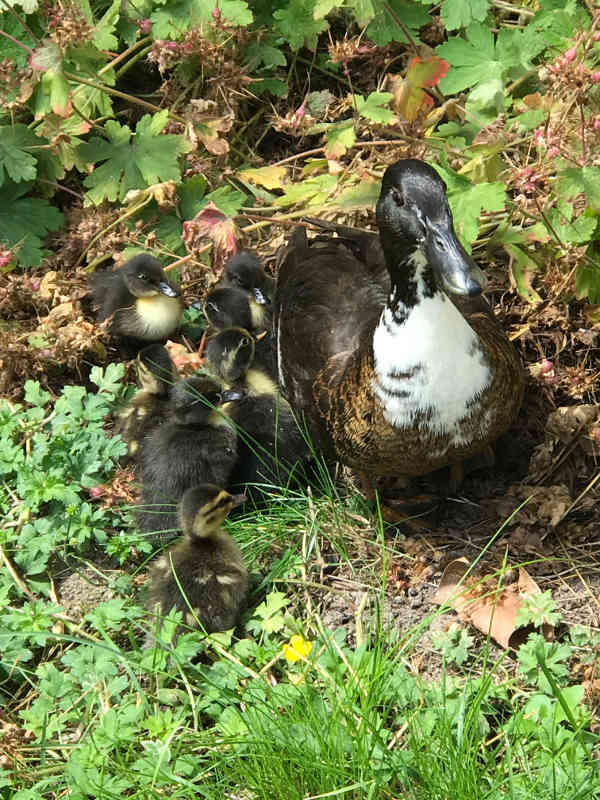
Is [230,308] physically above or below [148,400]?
above

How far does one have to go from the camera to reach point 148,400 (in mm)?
3676

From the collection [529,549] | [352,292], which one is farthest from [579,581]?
[352,292]

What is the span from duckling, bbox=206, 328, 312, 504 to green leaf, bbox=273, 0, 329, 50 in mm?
1418

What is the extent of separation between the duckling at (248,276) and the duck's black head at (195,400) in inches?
22.4

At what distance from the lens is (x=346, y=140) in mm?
3895

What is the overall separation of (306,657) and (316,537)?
58cm

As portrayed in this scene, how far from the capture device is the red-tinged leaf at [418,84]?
3.57 meters

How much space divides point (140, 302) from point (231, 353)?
0.52 metres

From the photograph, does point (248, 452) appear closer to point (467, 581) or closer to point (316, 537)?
point (316, 537)

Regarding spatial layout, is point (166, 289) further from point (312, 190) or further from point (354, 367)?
point (354, 367)

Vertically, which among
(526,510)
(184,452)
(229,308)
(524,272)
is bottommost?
(526,510)

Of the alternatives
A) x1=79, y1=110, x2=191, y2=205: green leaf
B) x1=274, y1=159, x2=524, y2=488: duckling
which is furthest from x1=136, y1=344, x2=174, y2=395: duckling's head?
x1=79, y1=110, x2=191, y2=205: green leaf

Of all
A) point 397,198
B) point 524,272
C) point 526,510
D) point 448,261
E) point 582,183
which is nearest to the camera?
point 448,261

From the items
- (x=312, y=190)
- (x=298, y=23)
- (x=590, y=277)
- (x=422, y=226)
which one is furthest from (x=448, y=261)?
(x=298, y=23)
